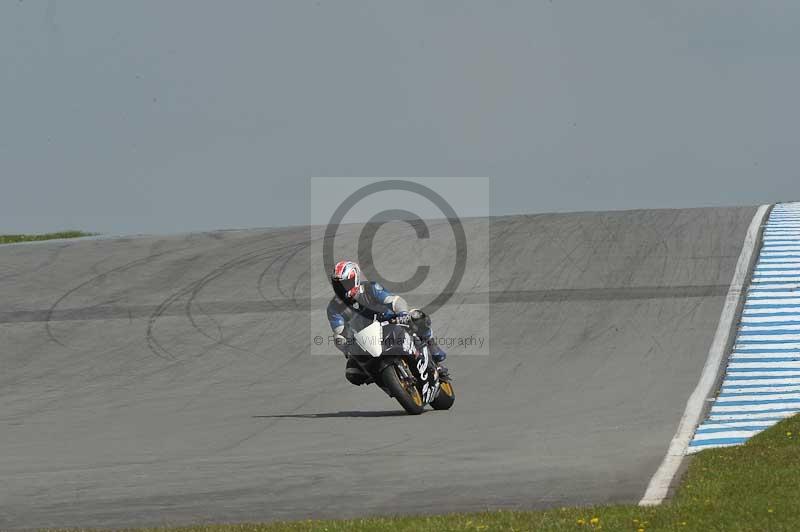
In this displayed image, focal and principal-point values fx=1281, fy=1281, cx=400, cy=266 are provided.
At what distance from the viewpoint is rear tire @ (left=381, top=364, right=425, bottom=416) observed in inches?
524

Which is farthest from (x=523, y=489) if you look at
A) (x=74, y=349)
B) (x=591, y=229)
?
(x=591, y=229)

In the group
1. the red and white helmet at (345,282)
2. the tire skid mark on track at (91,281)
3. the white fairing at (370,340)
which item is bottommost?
the tire skid mark on track at (91,281)

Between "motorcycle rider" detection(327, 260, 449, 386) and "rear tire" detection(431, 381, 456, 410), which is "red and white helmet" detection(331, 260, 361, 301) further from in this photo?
"rear tire" detection(431, 381, 456, 410)

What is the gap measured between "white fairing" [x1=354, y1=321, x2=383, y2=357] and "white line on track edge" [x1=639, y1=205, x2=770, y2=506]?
3.15 meters

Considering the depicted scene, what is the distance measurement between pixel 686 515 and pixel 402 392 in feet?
19.5

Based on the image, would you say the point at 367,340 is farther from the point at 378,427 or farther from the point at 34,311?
the point at 34,311

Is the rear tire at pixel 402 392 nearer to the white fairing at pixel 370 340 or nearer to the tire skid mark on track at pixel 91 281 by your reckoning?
the white fairing at pixel 370 340

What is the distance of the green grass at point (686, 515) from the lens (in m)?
7.59

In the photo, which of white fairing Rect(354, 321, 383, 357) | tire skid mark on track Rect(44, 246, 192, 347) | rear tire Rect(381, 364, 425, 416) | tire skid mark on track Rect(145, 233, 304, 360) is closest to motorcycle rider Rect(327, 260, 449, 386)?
white fairing Rect(354, 321, 383, 357)

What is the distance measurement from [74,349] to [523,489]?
12.9 meters

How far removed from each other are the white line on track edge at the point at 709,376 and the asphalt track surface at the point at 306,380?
0.15 m

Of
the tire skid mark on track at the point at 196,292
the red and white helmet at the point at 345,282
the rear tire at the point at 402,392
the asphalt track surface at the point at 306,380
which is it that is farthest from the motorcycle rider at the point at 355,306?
the tire skid mark on track at the point at 196,292

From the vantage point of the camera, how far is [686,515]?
7785mm

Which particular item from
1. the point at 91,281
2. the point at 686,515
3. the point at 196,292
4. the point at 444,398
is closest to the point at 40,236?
the point at 91,281
